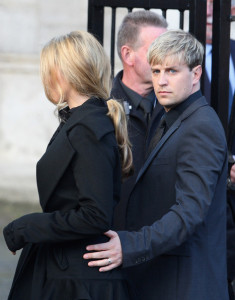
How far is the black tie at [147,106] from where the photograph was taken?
4.30 meters

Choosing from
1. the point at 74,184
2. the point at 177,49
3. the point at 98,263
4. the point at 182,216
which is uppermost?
the point at 177,49

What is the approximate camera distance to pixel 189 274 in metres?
3.04

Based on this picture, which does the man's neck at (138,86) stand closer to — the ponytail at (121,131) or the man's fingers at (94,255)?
the ponytail at (121,131)

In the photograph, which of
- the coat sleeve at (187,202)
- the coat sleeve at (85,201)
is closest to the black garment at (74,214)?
the coat sleeve at (85,201)

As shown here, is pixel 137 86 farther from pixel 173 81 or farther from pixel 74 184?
pixel 74 184

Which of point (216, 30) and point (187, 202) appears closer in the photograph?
point (187, 202)

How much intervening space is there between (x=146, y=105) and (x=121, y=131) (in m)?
1.41

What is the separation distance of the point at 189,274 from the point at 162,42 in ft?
2.78

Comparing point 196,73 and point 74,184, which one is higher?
point 196,73

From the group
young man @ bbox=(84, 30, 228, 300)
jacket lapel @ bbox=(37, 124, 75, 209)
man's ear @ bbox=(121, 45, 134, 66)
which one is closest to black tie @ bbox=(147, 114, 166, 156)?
young man @ bbox=(84, 30, 228, 300)

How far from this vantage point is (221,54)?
13.4 feet

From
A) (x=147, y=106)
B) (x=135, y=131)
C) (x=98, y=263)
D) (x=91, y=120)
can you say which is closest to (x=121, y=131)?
(x=91, y=120)

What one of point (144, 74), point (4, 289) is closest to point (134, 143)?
point (144, 74)

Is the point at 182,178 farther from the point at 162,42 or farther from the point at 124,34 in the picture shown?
the point at 124,34
